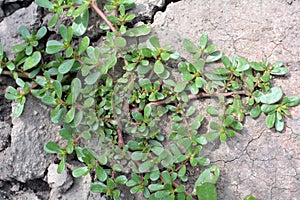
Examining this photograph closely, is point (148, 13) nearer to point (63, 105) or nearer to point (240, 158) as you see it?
point (63, 105)

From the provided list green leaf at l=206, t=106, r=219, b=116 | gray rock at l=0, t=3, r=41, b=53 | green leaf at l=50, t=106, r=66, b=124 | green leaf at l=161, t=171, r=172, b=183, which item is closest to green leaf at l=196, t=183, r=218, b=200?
green leaf at l=161, t=171, r=172, b=183

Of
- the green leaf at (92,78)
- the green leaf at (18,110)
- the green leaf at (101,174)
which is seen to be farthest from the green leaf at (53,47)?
the green leaf at (101,174)

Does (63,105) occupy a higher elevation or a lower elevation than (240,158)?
higher

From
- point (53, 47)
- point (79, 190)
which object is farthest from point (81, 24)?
point (79, 190)

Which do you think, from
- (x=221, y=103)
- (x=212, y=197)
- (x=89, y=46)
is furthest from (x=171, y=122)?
(x=89, y=46)

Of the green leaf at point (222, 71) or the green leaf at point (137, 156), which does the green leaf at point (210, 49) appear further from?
the green leaf at point (137, 156)

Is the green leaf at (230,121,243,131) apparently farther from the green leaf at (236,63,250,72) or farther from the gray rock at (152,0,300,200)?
the green leaf at (236,63,250,72)
